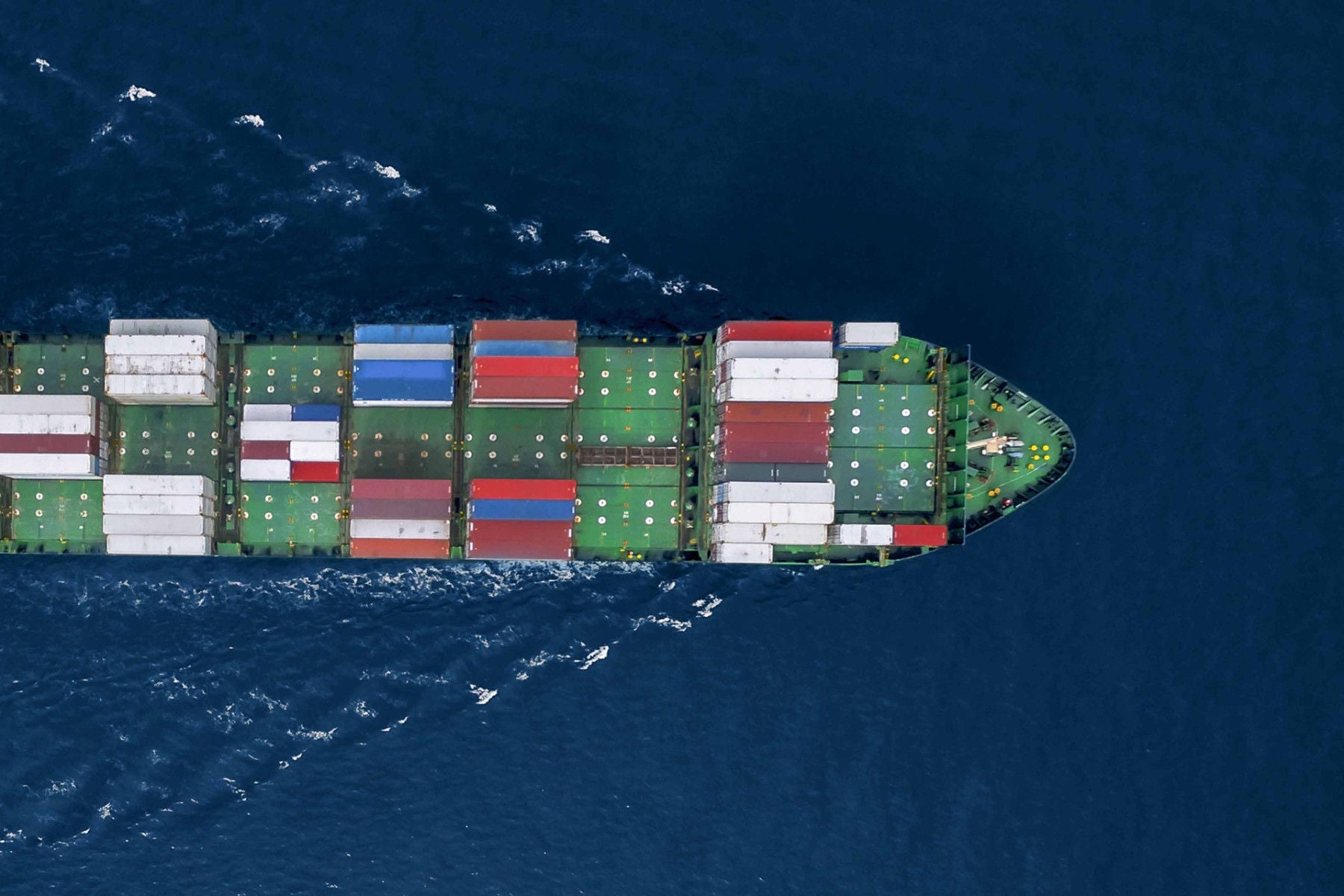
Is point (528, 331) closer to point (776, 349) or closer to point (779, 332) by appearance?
point (776, 349)

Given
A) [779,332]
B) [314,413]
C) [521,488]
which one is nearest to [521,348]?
[521,488]

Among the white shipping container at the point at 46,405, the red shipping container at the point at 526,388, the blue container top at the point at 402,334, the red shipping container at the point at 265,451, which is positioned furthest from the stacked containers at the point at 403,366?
the white shipping container at the point at 46,405

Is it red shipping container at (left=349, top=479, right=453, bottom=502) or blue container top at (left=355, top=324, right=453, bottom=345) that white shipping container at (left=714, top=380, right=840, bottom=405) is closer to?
blue container top at (left=355, top=324, right=453, bottom=345)

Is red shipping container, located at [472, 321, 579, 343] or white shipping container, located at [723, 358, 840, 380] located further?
red shipping container, located at [472, 321, 579, 343]

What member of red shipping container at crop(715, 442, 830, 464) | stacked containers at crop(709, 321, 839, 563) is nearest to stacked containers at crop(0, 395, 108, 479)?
stacked containers at crop(709, 321, 839, 563)

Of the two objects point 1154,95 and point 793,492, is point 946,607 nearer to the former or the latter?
Answer: point 793,492

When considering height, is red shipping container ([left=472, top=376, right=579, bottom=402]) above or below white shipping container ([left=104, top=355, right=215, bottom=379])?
below

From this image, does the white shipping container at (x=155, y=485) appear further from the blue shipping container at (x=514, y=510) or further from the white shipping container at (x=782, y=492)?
the white shipping container at (x=782, y=492)
